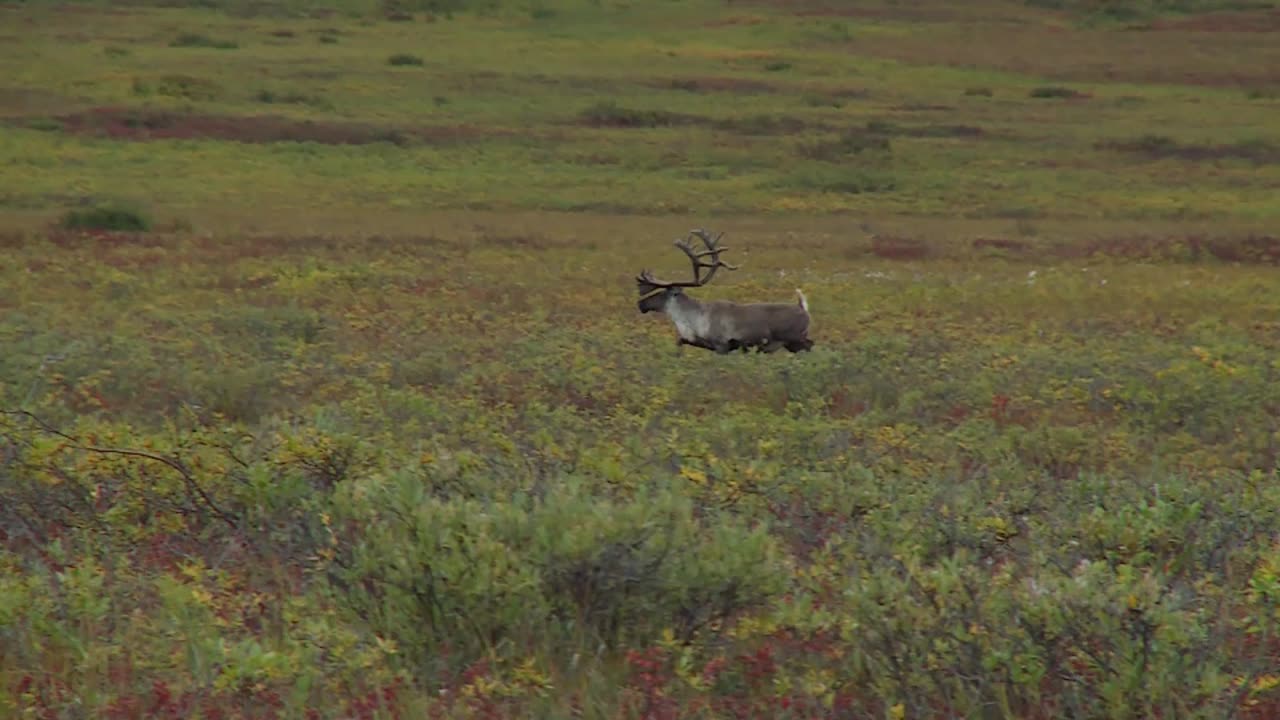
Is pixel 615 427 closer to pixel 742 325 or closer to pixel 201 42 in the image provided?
pixel 742 325

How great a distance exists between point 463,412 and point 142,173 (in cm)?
2051

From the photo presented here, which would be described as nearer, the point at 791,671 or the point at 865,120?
the point at 791,671

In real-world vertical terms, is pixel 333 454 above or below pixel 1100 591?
below

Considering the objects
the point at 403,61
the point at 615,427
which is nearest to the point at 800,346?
the point at 615,427

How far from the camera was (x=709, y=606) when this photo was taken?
17.5 ft

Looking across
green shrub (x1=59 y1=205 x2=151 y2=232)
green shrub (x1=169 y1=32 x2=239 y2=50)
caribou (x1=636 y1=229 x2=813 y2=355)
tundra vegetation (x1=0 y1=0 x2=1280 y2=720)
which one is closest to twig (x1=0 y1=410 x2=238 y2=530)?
tundra vegetation (x1=0 y1=0 x2=1280 y2=720)

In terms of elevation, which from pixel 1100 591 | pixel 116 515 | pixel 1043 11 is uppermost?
pixel 1100 591

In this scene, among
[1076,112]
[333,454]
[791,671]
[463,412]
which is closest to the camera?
[791,671]

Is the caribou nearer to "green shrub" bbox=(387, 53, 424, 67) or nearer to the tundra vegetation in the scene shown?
the tundra vegetation

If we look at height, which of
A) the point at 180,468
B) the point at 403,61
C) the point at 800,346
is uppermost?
the point at 180,468

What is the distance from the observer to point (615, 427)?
10008 mm

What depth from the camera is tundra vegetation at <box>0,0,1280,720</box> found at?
16.3 ft

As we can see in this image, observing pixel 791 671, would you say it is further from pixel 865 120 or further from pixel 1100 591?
pixel 865 120

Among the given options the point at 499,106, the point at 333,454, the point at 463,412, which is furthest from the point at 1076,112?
the point at 333,454
